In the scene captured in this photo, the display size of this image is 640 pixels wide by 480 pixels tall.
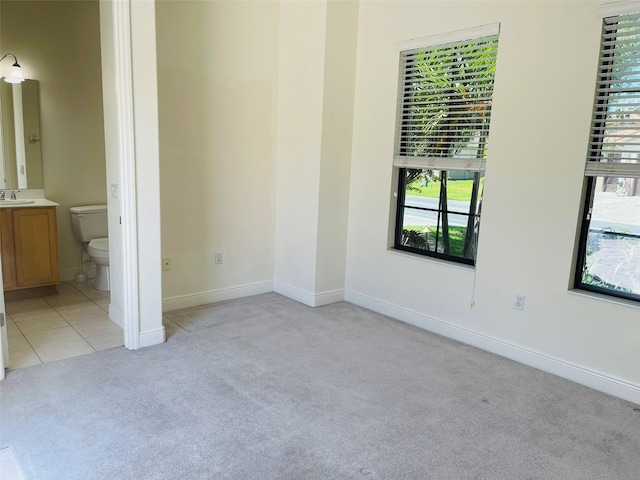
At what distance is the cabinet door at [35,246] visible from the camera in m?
4.07

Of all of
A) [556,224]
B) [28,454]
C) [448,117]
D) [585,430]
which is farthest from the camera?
[448,117]

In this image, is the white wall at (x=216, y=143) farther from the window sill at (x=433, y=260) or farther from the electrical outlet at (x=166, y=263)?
the window sill at (x=433, y=260)

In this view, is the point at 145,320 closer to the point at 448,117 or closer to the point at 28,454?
the point at 28,454

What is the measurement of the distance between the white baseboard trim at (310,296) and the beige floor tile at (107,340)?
1.59 m

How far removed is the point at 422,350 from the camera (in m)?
3.42

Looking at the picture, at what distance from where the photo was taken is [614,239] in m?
2.89

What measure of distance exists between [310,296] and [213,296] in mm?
879

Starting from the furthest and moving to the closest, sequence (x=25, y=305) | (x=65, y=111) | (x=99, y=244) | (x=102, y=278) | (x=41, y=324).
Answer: (x=65, y=111)
(x=102, y=278)
(x=99, y=244)
(x=25, y=305)
(x=41, y=324)

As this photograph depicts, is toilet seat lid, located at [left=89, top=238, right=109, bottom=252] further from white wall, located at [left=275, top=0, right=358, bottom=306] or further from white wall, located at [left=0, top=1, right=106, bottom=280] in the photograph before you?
white wall, located at [left=275, top=0, right=358, bottom=306]

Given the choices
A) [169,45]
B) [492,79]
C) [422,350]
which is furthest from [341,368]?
[169,45]

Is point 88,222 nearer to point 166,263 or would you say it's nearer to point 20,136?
point 20,136

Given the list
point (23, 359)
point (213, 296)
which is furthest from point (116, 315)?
point (213, 296)

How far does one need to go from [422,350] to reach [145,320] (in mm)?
1969

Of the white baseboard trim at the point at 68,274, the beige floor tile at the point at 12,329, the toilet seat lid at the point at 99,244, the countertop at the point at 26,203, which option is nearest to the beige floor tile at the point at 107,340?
the beige floor tile at the point at 12,329
